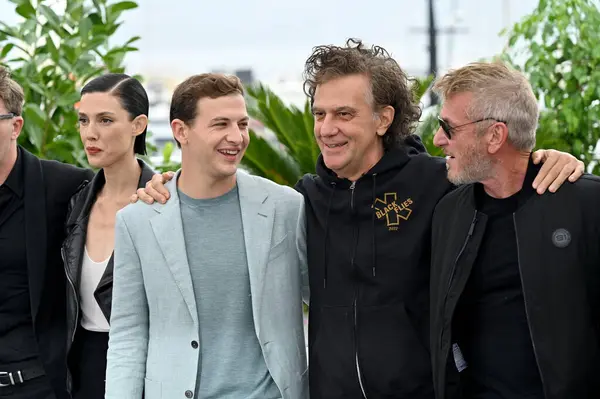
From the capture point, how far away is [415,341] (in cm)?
286

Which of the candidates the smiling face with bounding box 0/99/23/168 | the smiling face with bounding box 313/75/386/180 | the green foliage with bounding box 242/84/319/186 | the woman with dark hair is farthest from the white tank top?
the green foliage with bounding box 242/84/319/186

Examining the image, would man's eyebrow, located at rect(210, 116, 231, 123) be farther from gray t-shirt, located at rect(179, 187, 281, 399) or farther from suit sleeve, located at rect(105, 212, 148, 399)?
suit sleeve, located at rect(105, 212, 148, 399)

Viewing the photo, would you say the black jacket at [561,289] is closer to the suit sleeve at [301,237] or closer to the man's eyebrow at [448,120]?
the man's eyebrow at [448,120]

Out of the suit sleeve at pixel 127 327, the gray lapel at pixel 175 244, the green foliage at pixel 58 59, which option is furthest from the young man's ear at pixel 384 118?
the green foliage at pixel 58 59

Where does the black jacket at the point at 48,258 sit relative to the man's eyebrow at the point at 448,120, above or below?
below

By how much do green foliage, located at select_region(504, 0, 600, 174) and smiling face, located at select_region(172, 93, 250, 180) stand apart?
2580 millimetres

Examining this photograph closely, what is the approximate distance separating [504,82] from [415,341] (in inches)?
30.5

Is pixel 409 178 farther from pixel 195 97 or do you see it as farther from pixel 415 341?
pixel 195 97

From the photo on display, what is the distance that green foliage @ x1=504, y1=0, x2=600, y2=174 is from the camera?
5.32m

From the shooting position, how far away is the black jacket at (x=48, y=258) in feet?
Answer: 11.5

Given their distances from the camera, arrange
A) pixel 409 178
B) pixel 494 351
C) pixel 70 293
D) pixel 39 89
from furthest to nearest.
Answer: pixel 39 89, pixel 70 293, pixel 409 178, pixel 494 351

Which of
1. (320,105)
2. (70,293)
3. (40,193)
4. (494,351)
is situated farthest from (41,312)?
(494,351)

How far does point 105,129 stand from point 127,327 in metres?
0.78

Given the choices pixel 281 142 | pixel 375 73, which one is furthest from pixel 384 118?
pixel 281 142
